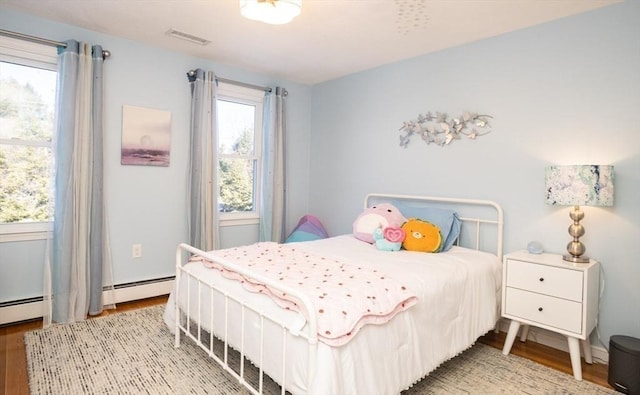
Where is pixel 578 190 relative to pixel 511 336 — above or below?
above

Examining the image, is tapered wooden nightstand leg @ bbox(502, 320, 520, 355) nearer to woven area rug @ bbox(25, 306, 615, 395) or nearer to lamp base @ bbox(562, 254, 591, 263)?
woven area rug @ bbox(25, 306, 615, 395)

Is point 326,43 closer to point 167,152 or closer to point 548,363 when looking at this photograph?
point 167,152

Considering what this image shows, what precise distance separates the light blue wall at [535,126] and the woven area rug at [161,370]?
688mm

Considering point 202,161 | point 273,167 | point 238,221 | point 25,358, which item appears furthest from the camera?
point 273,167

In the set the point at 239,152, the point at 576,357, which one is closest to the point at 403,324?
the point at 576,357

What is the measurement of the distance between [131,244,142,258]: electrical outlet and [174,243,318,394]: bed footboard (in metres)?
1.10

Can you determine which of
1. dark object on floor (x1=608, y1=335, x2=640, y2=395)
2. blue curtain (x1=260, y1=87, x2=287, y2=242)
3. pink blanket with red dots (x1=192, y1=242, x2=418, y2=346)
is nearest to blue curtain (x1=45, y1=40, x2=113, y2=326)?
pink blanket with red dots (x1=192, y1=242, x2=418, y2=346)

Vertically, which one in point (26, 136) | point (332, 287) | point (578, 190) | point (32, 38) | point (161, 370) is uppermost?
point (32, 38)

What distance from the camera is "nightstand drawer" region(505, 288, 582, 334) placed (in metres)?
2.09

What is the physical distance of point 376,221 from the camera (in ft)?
9.88

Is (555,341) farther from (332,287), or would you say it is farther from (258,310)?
(258,310)

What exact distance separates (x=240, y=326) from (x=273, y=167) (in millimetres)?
2476

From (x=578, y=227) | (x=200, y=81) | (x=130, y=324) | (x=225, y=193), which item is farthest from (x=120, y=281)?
(x=578, y=227)

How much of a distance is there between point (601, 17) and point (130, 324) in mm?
3948
